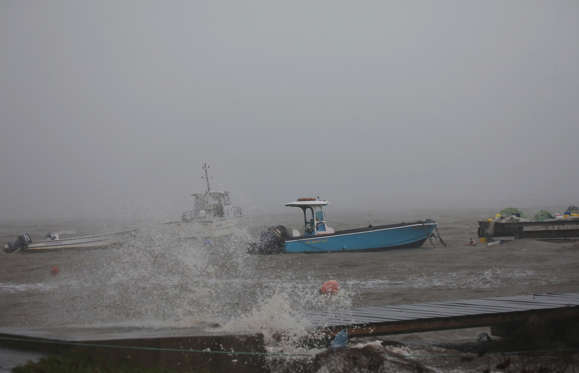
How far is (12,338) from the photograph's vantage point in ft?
15.3

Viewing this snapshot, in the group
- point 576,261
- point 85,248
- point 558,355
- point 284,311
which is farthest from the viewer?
point 85,248

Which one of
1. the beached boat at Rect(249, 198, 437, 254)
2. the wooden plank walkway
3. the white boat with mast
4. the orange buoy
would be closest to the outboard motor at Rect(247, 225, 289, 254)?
the beached boat at Rect(249, 198, 437, 254)

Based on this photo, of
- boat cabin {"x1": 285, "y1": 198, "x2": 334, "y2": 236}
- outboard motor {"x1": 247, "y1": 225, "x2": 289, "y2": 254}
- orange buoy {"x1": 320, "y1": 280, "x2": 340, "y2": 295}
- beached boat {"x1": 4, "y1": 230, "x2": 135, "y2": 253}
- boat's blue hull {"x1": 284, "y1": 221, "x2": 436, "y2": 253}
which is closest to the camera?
orange buoy {"x1": 320, "y1": 280, "x2": 340, "y2": 295}

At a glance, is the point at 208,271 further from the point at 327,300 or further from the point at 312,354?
the point at 312,354

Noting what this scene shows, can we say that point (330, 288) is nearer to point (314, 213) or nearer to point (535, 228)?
point (314, 213)

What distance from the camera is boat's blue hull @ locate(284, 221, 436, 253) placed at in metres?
23.9

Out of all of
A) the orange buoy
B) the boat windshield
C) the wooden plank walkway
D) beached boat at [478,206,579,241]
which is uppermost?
the boat windshield

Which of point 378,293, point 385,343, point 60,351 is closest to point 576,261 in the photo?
point 378,293

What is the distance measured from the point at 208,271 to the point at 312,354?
15.4 m

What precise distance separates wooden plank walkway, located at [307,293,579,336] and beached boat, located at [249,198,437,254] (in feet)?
57.7

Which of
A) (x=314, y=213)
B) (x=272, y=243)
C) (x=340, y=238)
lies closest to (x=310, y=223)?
(x=314, y=213)

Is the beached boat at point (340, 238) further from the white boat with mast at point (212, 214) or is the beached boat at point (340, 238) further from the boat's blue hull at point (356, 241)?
the white boat with mast at point (212, 214)

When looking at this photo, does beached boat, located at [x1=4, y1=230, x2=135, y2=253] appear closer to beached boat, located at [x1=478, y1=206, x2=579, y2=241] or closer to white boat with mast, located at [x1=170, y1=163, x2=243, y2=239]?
white boat with mast, located at [x1=170, y1=163, x2=243, y2=239]

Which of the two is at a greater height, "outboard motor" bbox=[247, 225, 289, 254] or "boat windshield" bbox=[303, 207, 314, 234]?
"boat windshield" bbox=[303, 207, 314, 234]
